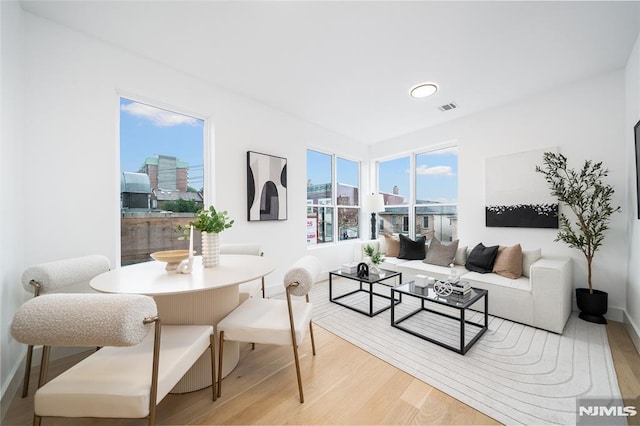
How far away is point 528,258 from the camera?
2951mm

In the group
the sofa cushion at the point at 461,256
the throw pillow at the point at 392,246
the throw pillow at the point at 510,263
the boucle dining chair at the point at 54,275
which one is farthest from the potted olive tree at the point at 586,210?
the boucle dining chair at the point at 54,275

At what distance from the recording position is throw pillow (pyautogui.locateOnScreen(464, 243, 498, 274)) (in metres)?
3.11

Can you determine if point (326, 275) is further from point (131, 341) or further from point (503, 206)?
point (131, 341)

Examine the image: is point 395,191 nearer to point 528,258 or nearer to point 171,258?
point 528,258

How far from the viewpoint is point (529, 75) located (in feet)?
8.89

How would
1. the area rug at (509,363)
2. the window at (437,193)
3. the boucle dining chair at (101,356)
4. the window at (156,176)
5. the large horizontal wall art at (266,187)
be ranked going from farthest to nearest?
the window at (437,193)
the large horizontal wall art at (266,187)
the window at (156,176)
the area rug at (509,363)
the boucle dining chair at (101,356)

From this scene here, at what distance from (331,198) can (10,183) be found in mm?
3864

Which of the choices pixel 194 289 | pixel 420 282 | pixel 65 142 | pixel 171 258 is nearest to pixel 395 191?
pixel 420 282

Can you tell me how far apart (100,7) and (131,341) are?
2468 millimetres

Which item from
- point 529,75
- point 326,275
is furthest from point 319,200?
point 529,75

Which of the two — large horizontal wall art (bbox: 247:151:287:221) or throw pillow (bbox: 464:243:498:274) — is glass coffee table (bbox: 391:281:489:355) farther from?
large horizontal wall art (bbox: 247:151:287:221)

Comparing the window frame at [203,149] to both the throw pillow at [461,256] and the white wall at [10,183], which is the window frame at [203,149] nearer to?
the white wall at [10,183]

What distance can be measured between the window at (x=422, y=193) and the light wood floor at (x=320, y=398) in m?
2.50

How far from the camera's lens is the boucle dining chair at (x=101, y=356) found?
848mm
